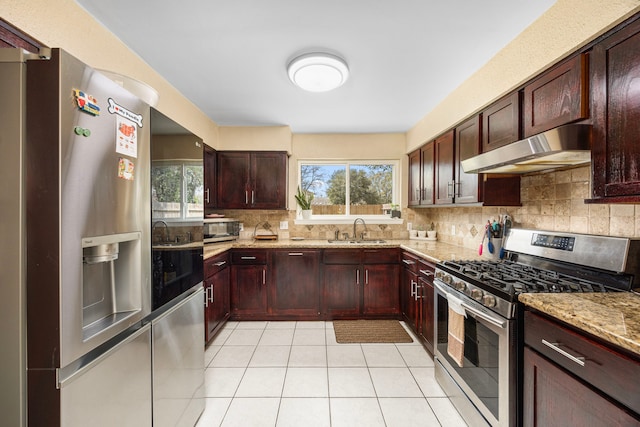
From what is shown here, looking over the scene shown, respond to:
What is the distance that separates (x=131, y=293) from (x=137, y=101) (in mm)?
815

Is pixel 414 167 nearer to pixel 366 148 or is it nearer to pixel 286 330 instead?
pixel 366 148

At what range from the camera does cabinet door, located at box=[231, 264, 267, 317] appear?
330 cm

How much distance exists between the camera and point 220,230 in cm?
336

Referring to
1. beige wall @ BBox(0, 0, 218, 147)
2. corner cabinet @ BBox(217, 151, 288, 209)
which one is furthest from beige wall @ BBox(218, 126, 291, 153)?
beige wall @ BBox(0, 0, 218, 147)

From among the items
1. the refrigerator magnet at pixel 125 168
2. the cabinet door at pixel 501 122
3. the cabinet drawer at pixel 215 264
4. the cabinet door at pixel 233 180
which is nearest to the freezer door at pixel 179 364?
the refrigerator magnet at pixel 125 168

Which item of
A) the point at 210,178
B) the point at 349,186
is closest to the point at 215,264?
the point at 210,178

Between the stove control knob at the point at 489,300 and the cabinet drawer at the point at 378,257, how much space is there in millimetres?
1755

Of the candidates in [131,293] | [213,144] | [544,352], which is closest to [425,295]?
[544,352]

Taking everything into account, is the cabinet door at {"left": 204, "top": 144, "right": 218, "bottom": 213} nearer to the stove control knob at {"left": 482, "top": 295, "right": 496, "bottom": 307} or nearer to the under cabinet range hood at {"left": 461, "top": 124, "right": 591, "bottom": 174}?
the under cabinet range hood at {"left": 461, "top": 124, "right": 591, "bottom": 174}

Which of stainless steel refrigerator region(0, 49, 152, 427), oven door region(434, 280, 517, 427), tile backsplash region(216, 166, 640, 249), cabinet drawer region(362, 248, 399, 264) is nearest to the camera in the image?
stainless steel refrigerator region(0, 49, 152, 427)

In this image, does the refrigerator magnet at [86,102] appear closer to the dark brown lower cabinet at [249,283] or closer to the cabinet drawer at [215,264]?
the cabinet drawer at [215,264]

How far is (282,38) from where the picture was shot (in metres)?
1.80

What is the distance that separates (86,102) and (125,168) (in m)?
0.26

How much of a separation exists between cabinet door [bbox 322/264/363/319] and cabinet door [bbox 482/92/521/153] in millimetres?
1939
